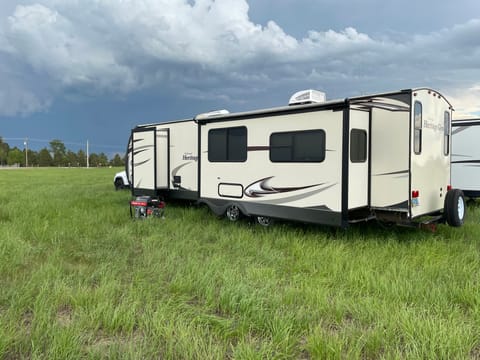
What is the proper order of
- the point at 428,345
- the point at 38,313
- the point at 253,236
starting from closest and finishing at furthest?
1. the point at 428,345
2. the point at 38,313
3. the point at 253,236

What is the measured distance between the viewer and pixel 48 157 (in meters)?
97.8

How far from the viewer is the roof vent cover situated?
7.15 metres

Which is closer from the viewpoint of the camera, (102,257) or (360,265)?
(360,265)

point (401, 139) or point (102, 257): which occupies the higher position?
point (401, 139)

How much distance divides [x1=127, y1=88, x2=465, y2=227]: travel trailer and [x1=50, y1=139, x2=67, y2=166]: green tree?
4055 inches

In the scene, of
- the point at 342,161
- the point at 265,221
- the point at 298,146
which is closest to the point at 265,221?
the point at 265,221

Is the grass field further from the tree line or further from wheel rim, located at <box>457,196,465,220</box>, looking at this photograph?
the tree line

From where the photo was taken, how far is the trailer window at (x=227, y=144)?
7742 mm

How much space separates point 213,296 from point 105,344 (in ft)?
4.21

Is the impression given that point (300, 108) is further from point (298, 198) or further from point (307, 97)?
point (298, 198)

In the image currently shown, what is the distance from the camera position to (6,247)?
19.4 feet

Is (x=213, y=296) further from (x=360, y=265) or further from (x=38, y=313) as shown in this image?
(x=360, y=265)

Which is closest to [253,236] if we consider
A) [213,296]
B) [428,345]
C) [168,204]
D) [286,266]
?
[286,266]

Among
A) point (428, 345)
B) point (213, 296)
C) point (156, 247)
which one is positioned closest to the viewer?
point (428, 345)
